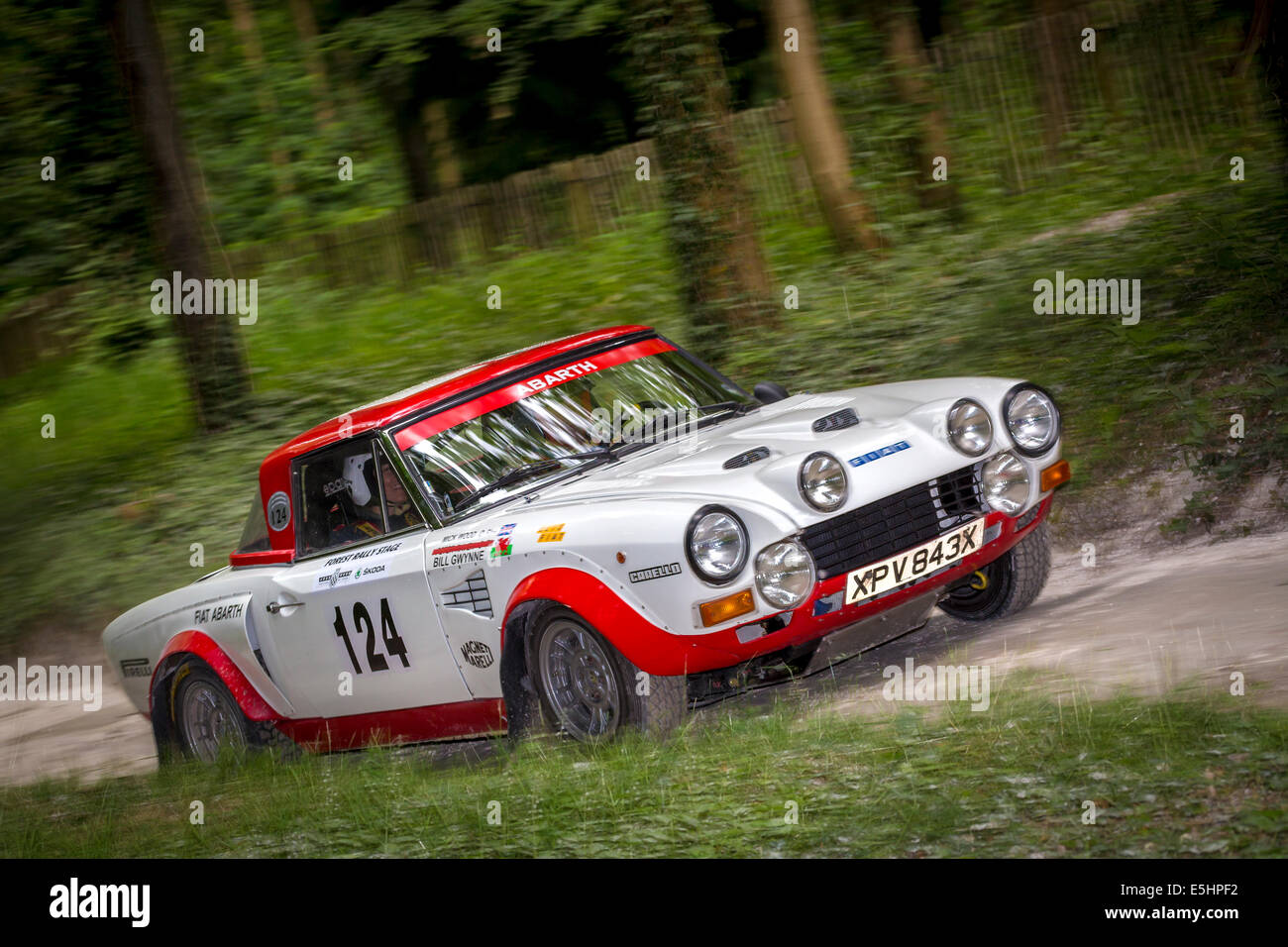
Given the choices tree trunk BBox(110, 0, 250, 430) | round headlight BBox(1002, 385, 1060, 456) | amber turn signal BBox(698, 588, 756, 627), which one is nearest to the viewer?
amber turn signal BBox(698, 588, 756, 627)

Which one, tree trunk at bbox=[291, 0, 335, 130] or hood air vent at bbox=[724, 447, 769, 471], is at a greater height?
tree trunk at bbox=[291, 0, 335, 130]

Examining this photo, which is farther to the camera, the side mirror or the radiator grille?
the side mirror

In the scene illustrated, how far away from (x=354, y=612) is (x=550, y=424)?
47.4 inches

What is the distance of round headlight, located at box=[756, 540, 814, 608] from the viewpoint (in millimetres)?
5148

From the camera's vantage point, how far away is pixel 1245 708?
452 cm

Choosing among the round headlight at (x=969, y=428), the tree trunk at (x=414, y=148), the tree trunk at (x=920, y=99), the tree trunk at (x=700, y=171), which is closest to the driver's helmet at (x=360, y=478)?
→ the round headlight at (x=969, y=428)

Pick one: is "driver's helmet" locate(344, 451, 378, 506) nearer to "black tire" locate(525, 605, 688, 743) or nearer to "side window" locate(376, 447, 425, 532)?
"side window" locate(376, 447, 425, 532)

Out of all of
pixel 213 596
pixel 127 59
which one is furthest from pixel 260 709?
pixel 127 59

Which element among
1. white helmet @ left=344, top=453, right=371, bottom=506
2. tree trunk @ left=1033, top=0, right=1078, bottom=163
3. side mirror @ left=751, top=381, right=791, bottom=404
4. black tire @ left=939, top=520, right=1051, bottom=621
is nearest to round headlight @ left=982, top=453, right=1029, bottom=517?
black tire @ left=939, top=520, right=1051, bottom=621

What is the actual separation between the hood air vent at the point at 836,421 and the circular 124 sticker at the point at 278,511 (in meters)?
2.65

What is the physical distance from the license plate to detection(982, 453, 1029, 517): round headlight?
6.8 inches

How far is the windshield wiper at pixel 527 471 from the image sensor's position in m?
6.05

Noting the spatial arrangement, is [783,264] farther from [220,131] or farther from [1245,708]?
[1245,708]

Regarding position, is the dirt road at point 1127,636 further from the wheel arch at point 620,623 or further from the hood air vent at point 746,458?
the hood air vent at point 746,458
